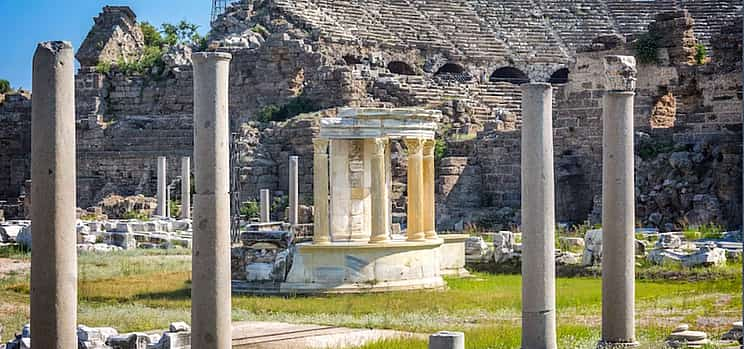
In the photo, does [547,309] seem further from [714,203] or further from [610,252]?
[714,203]

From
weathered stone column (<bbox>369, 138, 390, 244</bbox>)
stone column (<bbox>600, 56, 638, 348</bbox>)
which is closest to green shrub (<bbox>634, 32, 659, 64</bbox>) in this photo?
weathered stone column (<bbox>369, 138, 390, 244</bbox>)

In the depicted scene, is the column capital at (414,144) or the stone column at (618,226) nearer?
the stone column at (618,226)

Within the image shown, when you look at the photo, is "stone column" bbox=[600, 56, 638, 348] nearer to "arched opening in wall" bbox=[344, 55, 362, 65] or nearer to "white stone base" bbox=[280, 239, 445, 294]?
"white stone base" bbox=[280, 239, 445, 294]

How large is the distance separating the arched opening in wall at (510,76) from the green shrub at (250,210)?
13532mm

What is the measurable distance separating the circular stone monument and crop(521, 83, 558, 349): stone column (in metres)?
7.76

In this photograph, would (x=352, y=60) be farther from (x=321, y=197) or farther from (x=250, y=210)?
(x=321, y=197)

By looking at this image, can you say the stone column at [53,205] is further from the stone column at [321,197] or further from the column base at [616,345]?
the stone column at [321,197]

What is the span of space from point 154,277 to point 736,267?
30.2 feet

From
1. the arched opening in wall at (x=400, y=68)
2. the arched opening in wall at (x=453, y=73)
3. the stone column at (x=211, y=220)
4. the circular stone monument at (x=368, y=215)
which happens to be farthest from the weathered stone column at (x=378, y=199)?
the arched opening in wall at (x=400, y=68)

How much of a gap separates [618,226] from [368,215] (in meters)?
10.3

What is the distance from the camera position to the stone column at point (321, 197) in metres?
22.0

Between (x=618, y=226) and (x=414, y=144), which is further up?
(x=414, y=144)

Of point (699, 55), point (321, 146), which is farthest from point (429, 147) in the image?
point (699, 55)

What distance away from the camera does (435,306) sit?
699 inches
